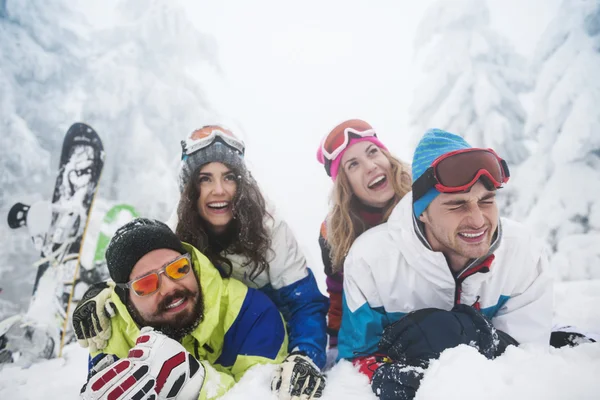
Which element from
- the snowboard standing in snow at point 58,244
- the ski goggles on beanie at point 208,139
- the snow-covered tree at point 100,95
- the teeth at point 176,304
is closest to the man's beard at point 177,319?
the teeth at point 176,304

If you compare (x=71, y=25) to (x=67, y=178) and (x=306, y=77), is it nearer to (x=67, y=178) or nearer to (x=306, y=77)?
(x=67, y=178)

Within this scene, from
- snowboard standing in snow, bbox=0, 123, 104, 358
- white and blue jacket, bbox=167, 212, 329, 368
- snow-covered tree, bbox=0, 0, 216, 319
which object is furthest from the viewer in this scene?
snow-covered tree, bbox=0, 0, 216, 319

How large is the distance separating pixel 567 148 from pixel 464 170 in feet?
19.6

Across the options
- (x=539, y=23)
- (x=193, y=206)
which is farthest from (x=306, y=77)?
(x=193, y=206)

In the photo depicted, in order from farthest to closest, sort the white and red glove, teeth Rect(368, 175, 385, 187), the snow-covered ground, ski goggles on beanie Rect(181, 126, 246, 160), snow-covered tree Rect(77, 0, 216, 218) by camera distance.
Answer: snow-covered tree Rect(77, 0, 216, 218) < teeth Rect(368, 175, 385, 187) < ski goggles on beanie Rect(181, 126, 246, 160) < the white and red glove < the snow-covered ground

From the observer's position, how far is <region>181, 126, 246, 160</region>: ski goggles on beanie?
118 inches

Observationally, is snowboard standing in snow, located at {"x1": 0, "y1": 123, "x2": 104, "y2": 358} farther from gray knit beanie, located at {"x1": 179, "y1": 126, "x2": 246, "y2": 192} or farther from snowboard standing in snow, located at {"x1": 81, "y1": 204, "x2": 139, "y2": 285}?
gray knit beanie, located at {"x1": 179, "y1": 126, "x2": 246, "y2": 192}

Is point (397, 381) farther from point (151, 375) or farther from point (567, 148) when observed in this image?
point (567, 148)

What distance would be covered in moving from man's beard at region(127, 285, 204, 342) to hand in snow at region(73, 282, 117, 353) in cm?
16

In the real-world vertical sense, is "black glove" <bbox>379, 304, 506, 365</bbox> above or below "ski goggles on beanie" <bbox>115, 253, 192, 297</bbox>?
below

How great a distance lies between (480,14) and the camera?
8.09 m

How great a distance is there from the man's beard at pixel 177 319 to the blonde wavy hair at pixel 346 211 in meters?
1.42

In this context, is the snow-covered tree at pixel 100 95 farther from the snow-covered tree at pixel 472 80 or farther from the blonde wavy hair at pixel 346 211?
the snow-covered tree at pixel 472 80

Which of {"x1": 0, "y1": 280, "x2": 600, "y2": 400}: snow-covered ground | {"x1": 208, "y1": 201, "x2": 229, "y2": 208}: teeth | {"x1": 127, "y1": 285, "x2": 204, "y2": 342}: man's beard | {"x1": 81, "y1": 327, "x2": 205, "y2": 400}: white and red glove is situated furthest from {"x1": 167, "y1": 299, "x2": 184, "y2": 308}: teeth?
{"x1": 208, "y1": 201, "x2": 229, "y2": 208}: teeth
